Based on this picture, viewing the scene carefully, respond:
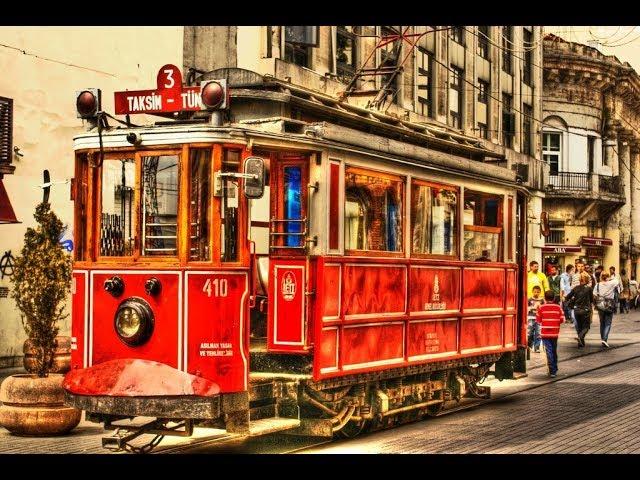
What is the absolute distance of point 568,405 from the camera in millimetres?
14953

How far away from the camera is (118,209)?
34.4 ft

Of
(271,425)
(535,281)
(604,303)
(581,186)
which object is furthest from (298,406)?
(581,186)

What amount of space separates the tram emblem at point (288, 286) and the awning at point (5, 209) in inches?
334

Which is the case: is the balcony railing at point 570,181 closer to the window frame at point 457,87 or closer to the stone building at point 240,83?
the stone building at point 240,83

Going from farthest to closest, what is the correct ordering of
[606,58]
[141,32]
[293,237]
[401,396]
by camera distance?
[606,58], [141,32], [401,396], [293,237]

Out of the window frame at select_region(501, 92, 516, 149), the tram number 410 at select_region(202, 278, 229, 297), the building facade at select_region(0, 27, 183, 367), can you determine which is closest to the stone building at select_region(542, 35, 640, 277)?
the window frame at select_region(501, 92, 516, 149)

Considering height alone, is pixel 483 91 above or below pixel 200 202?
above

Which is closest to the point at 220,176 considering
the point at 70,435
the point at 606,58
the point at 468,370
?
the point at 70,435

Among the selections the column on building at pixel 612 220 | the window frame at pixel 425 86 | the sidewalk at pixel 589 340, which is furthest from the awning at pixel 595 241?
the window frame at pixel 425 86

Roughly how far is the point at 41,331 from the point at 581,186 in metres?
39.1

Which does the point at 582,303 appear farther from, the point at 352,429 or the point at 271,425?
the point at 271,425

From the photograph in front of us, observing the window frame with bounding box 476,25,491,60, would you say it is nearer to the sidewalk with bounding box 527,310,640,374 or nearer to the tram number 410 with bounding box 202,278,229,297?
the sidewalk with bounding box 527,310,640,374

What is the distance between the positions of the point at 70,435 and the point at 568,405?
6623 millimetres
